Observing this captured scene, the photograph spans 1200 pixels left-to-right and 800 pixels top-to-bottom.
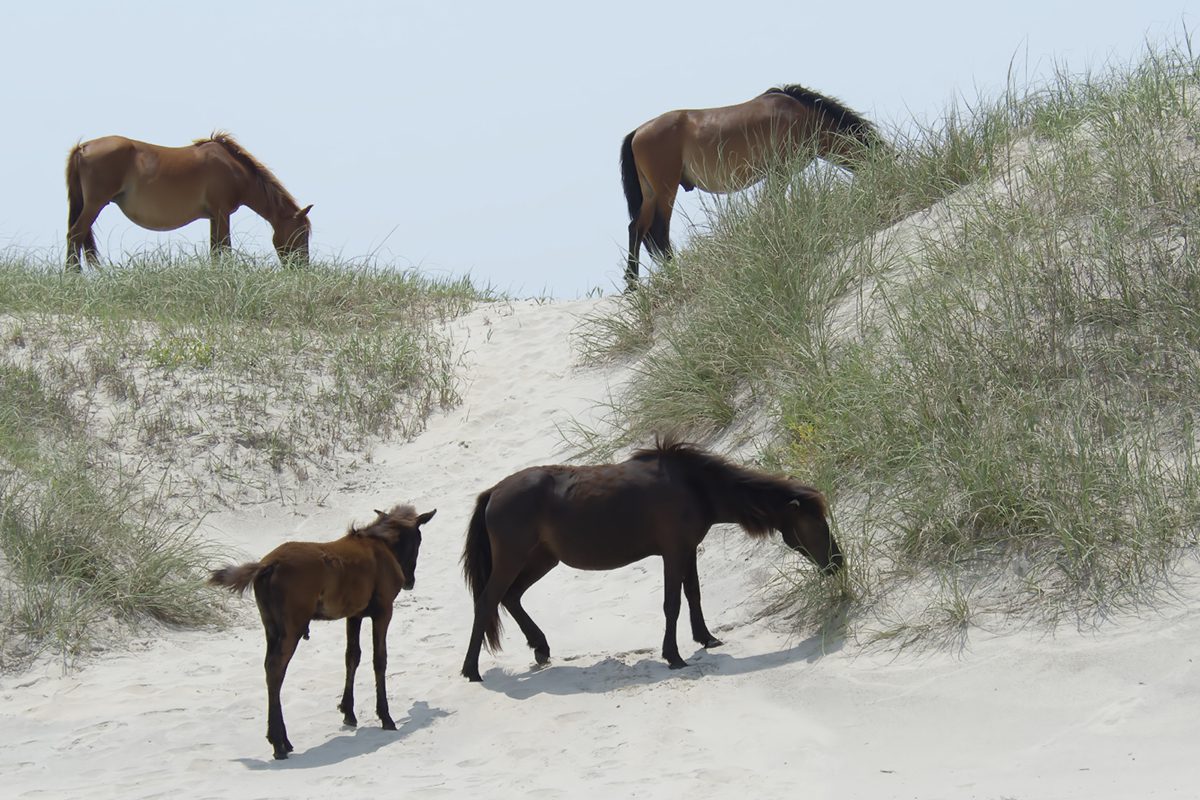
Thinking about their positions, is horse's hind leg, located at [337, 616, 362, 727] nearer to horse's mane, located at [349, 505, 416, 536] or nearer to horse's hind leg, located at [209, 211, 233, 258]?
horse's mane, located at [349, 505, 416, 536]

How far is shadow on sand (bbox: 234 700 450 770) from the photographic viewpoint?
561cm

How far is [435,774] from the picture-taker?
5340mm

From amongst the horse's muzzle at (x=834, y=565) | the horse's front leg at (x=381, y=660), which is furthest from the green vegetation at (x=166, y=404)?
the horse's muzzle at (x=834, y=565)

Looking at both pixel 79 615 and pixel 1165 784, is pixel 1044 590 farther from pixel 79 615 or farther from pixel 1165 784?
pixel 79 615

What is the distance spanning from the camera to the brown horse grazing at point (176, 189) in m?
14.3

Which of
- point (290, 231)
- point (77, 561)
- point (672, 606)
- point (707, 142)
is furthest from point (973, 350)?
point (290, 231)

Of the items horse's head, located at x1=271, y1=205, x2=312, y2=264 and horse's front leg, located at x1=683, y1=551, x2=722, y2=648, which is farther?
horse's head, located at x1=271, y1=205, x2=312, y2=264

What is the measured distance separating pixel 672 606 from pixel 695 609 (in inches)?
12.1

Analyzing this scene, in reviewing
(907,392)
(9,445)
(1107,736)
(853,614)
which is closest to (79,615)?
(9,445)

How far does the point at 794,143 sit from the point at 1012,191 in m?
3.47

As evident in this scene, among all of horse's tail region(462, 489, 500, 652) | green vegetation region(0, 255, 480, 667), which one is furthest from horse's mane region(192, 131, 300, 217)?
horse's tail region(462, 489, 500, 652)

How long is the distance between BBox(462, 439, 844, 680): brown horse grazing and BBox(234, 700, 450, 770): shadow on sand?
0.52 meters

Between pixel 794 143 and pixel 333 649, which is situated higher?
pixel 794 143

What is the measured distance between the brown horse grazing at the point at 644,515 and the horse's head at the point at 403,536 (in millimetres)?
410
